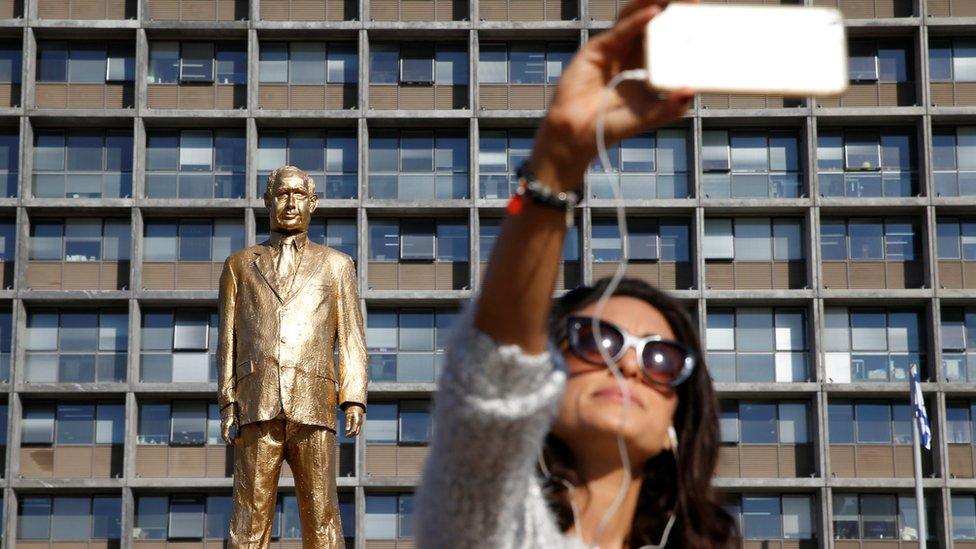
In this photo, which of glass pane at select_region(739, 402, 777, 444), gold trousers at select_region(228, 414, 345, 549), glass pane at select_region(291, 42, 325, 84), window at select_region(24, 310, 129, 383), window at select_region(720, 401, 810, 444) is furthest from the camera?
glass pane at select_region(291, 42, 325, 84)

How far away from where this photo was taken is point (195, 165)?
4953cm

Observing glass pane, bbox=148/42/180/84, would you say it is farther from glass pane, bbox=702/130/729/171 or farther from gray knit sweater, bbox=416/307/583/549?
gray knit sweater, bbox=416/307/583/549

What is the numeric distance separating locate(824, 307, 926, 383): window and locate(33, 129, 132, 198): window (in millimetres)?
20629

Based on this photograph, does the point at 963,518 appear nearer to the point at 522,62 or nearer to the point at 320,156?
the point at 522,62

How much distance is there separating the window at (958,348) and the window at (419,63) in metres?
15.6

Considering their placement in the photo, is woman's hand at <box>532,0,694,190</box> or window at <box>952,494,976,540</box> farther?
window at <box>952,494,976,540</box>

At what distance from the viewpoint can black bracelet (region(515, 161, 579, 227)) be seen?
248 cm

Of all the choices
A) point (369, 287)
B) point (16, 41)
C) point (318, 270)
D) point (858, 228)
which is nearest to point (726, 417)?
point (858, 228)

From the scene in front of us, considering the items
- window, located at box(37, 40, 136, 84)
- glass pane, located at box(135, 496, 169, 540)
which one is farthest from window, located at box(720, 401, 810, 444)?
window, located at box(37, 40, 136, 84)

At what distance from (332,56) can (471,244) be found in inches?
277

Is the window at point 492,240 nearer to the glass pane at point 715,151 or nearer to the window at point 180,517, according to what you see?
the glass pane at point 715,151

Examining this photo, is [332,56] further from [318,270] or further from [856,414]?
[318,270]

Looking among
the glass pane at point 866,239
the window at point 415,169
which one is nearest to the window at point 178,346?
the window at point 415,169

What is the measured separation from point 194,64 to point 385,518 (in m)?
14.3
